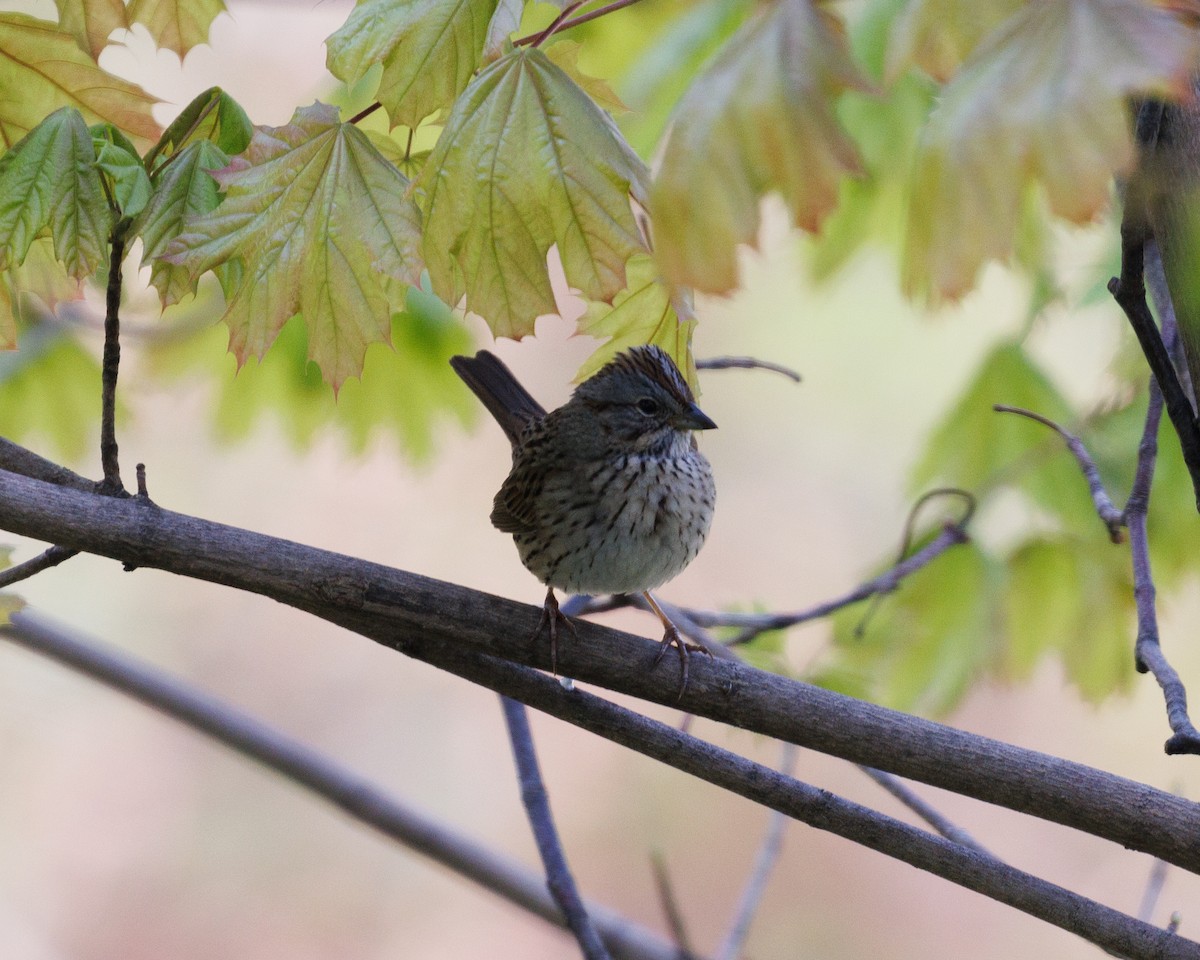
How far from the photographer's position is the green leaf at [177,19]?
2.13 metres

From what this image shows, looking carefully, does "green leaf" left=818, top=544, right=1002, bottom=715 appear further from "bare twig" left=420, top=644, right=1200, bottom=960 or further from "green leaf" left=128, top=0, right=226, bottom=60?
"green leaf" left=128, top=0, right=226, bottom=60

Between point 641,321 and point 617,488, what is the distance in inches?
26.0

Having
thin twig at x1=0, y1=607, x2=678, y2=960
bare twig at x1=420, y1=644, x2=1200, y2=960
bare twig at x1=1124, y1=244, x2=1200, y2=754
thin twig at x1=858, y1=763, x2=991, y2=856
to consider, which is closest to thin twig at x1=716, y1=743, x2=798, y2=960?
thin twig at x1=0, y1=607, x2=678, y2=960

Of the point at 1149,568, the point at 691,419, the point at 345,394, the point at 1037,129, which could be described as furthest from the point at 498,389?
the point at 1037,129

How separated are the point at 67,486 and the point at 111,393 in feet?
0.71

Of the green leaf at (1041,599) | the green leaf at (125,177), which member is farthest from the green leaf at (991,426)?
the green leaf at (125,177)

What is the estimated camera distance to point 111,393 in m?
1.93

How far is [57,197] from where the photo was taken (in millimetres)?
1858

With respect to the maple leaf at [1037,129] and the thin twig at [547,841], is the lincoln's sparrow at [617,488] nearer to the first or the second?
the thin twig at [547,841]

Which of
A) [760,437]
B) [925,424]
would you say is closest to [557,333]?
[760,437]

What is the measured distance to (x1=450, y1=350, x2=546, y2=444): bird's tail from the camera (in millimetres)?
3406

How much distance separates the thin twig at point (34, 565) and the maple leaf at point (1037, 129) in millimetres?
1366

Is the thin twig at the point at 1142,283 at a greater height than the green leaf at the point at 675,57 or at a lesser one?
lesser

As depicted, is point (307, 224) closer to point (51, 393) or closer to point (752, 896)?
point (752, 896)
